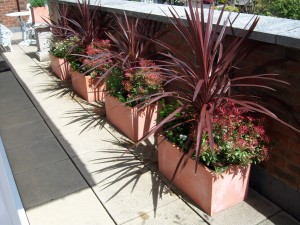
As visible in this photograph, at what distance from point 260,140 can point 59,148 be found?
6.44ft

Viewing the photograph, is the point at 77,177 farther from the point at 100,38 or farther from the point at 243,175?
the point at 100,38

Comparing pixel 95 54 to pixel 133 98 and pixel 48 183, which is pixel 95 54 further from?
pixel 48 183

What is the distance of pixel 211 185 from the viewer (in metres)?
2.23

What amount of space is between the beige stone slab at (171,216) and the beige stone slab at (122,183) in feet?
0.15

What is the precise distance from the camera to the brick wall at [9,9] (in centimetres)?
1010

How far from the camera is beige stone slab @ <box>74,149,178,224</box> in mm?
2451

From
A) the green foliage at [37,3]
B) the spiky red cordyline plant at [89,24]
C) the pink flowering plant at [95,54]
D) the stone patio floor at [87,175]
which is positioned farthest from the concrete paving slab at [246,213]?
the green foliage at [37,3]

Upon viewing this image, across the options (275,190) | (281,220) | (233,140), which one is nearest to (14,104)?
(233,140)

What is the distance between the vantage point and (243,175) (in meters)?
2.36

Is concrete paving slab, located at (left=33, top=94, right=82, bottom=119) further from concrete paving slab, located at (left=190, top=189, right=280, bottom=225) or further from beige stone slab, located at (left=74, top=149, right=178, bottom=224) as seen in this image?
concrete paving slab, located at (left=190, top=189, right=280, bottom=225)

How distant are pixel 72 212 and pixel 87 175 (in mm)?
459

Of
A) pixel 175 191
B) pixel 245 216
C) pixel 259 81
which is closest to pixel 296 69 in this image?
pixel 259 81

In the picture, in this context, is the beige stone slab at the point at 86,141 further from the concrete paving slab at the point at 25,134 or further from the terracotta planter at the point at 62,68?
the terracotta planter at the point at 62,68

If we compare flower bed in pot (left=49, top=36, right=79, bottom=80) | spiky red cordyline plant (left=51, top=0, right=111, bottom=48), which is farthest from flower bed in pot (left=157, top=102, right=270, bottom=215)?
flower bed in pot (left=49, top=36, right=79, bottom=80)
